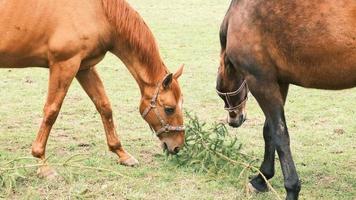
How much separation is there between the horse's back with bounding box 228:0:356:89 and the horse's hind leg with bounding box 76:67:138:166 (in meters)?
1.93

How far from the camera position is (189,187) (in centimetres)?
515

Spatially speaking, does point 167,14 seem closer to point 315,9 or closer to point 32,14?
point 32,14

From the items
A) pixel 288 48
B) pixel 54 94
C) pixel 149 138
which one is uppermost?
pixel 288 48

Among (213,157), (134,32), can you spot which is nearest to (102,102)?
(134,32)

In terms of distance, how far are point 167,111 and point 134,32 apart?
33.7 inches

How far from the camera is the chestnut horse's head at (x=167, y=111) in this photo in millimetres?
5535

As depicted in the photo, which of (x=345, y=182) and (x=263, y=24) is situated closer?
(x=263, y=24)

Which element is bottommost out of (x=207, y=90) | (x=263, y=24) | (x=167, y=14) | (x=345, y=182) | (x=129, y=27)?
(x=167, y=14)

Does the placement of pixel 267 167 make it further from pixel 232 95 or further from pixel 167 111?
pixel 167 111

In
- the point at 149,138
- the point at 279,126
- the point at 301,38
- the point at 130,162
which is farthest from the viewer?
the point at 149,138

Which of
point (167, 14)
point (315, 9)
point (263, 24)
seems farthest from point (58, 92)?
point (167, 14)

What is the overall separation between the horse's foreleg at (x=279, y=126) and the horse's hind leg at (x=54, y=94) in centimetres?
182

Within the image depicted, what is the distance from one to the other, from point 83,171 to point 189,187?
1095 mm

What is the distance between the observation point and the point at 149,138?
22.5 ft
